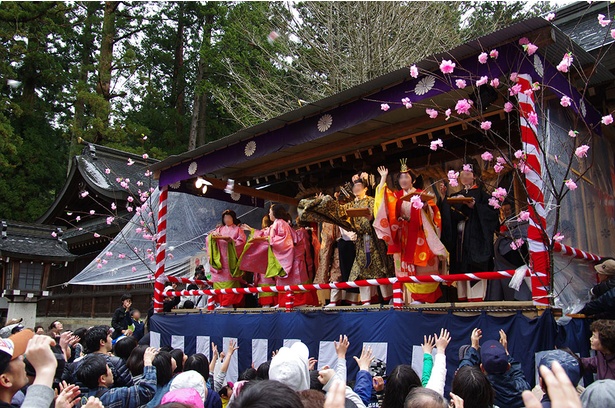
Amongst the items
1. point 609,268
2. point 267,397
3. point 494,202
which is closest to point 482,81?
point 494,202

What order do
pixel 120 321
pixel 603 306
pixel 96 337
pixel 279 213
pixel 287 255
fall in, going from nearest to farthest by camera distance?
pixel 96 337
pixel 603 306
pixel 287 255
pixel 279 213
pixel 120 321

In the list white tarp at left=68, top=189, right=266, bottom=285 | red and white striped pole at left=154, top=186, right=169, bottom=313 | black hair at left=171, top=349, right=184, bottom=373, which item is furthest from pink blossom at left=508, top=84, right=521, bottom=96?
white tarp at left=68, top=189, right=266, bottom=285

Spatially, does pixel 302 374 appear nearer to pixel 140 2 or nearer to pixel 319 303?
pixel 319 303

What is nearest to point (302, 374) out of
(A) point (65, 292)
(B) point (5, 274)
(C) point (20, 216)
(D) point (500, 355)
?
(D) point (500, 355)

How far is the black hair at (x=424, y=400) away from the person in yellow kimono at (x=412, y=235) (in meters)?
4.28

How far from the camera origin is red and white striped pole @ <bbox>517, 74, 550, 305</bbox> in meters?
5.47

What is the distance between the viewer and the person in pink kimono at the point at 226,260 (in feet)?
31.9

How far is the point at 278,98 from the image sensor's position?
19.3m

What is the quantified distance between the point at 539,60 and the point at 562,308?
2743mm

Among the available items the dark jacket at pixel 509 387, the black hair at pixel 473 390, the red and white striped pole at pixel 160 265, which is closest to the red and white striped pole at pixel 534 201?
the dark jacket at pixel 509 387

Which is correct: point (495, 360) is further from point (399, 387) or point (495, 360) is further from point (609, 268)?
point (609, 268)

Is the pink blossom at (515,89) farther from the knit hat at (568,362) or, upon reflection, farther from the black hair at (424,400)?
the black hair at (424,400)

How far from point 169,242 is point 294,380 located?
972 cm

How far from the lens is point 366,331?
22.7ft
